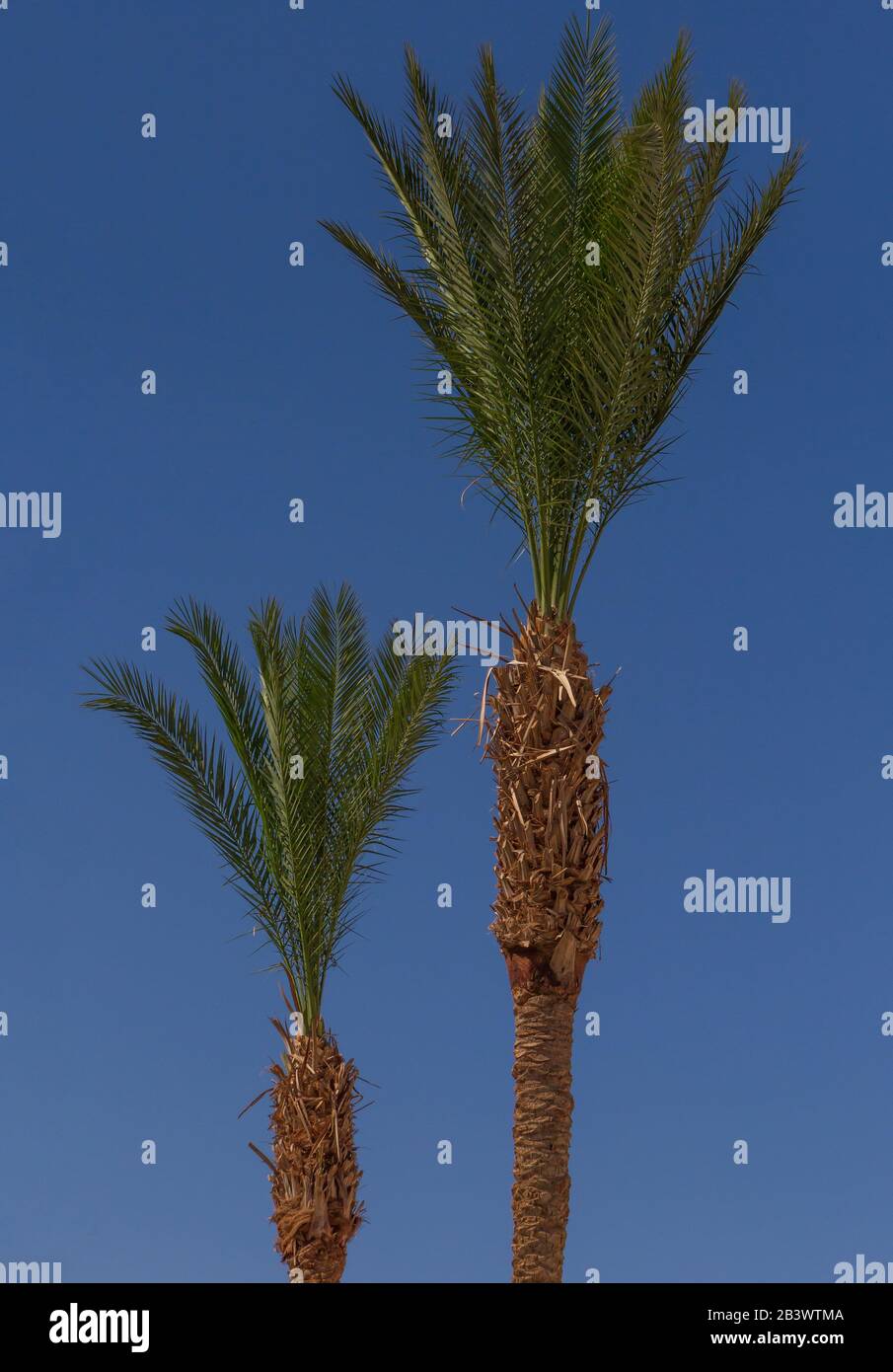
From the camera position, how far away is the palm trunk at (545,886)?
12.8m

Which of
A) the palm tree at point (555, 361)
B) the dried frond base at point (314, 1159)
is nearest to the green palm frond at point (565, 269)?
the palm tree at point (555, 361)

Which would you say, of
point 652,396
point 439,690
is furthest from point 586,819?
point 652,396

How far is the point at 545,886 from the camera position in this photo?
13023 millimetres

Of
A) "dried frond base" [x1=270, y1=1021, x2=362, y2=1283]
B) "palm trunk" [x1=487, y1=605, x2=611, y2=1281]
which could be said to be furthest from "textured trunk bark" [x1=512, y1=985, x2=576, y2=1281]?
"dried frond base" [x1=270, y1=1021, x2=362, y2=1283]

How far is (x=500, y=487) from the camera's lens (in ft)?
45.9

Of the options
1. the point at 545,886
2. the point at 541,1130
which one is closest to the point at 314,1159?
the point at 541,1130

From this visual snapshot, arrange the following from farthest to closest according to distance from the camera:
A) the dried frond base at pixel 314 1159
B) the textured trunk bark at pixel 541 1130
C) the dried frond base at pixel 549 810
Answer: the dried frond base at pixel 314 1159
the dried frond base at pixel 549 810
the textured trunk bark at pixel 541 1130

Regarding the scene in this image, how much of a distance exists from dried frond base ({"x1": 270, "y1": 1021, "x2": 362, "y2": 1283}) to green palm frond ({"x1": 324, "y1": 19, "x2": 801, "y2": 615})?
499 cm

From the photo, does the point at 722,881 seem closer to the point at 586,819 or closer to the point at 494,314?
the point at 586,819

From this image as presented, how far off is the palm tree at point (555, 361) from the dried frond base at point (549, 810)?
0.06 feet

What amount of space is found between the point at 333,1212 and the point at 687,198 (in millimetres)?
9425

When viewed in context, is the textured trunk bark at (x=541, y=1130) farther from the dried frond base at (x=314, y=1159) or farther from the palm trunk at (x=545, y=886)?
the dried frond base at (x=314, y=1159)

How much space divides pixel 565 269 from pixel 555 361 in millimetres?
765

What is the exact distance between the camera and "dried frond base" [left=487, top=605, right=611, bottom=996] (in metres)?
13.0
